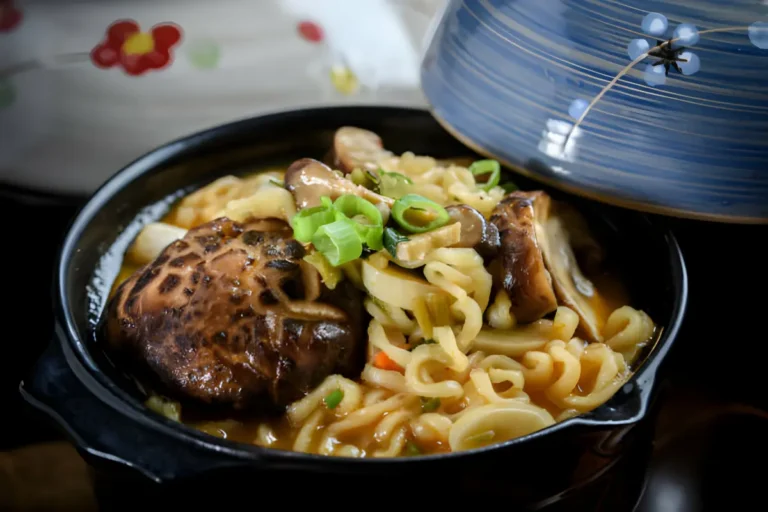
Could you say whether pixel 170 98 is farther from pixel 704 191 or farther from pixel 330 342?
pixel 704 191

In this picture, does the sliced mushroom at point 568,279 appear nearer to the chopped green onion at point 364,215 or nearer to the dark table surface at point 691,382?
the dark table surface at point 691,382

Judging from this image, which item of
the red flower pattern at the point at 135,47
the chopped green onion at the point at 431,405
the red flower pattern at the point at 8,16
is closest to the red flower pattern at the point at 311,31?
the red flower pattern at the point at 135,47

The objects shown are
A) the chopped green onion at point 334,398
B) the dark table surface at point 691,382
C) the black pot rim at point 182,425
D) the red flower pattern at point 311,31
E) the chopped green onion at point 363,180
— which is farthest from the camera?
the red flower pattern at point 311,31

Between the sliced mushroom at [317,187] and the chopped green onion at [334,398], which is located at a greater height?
the sliced mushroom at [317,187]

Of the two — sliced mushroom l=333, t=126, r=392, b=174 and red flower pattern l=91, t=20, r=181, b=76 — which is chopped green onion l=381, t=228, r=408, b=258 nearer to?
sliced mushroom l=333, t=126, r=392, b=174

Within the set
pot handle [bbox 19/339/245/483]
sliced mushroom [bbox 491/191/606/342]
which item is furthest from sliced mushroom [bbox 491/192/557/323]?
pot handle [bbox 19/339/245/483]

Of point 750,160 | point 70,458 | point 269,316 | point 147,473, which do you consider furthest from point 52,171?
point 750,160
